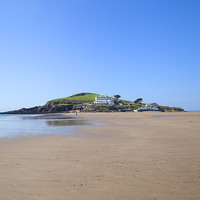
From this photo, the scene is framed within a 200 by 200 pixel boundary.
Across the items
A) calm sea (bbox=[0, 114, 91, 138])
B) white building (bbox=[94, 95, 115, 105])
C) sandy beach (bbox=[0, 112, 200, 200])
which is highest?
white building (bbox=[94, 95, 115, 105])

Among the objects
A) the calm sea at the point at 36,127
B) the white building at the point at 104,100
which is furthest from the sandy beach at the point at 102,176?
the white building at the point at 104,100

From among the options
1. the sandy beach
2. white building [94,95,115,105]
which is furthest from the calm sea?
white building [94,95,115,105]

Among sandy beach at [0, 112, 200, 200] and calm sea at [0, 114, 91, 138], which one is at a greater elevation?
calm sea at [0, 114, 91, 138]

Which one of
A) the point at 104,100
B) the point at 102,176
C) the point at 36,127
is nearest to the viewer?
the point at 102,176

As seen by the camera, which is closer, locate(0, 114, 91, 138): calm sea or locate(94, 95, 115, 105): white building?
locate(0, 114, 91, 138): calm sea

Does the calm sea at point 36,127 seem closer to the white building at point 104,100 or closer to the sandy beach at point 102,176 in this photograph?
the sandy beach at point 102,176

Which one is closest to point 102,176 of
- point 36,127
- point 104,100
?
point 36,127

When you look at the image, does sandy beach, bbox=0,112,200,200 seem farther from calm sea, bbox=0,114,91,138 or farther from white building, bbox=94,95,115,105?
white building, bbox=94,95,115,105

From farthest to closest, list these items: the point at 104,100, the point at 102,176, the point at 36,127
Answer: the point at 104,100, the point at 36,127, the point at 102,176

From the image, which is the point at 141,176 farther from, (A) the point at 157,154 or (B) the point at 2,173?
(B) the point at 2,173

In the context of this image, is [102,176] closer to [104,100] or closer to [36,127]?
[36,127]

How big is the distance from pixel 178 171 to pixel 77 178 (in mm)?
3762

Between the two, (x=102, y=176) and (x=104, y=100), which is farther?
(x=104, y=100)

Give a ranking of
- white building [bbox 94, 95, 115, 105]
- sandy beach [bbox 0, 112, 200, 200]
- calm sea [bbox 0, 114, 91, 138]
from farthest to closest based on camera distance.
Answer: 1. white building [bbox 94, 95, 115, 105]
2. calm sea [bbox 0, 114, 91, 138]
3. sandy beach [bbox 0, 112, 200, 200]
